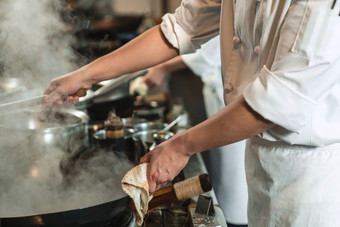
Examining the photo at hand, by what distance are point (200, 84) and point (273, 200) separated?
5.32 m

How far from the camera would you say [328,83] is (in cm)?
88

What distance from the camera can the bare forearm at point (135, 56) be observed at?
142 cm

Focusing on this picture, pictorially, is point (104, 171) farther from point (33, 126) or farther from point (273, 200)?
point (273, 200)

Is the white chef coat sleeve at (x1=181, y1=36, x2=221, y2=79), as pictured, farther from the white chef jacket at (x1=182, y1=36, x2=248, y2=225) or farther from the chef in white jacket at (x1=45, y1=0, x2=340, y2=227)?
the chef in white jacket at (x1=45, y1=0, x2=340, y2=227)

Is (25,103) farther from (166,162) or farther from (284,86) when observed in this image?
(284,86)

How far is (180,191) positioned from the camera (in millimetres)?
1295

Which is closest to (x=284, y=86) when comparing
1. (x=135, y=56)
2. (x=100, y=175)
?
(x=135, y=56)

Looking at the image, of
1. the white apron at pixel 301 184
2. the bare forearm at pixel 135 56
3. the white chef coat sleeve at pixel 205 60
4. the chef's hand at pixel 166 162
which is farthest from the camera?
the white chef coat sleeve at pixel 205 60

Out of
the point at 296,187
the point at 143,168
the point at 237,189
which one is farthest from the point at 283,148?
the point at 237,189

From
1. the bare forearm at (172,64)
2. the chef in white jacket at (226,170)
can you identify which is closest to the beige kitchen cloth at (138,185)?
the chef in white jacket at (226,170)

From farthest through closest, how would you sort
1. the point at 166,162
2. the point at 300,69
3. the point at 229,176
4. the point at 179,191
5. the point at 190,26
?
1. the point at 229,176
2. the point at 190,26
3. the point at 179,191
4. the point at 166,162
5. the point at 300,69

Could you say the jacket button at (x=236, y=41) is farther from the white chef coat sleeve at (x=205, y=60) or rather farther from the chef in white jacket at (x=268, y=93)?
the white chef coat sleeve at (x=205, y=60)

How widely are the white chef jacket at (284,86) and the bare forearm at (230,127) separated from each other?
0.09 feet

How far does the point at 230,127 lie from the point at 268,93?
4.8 inches
